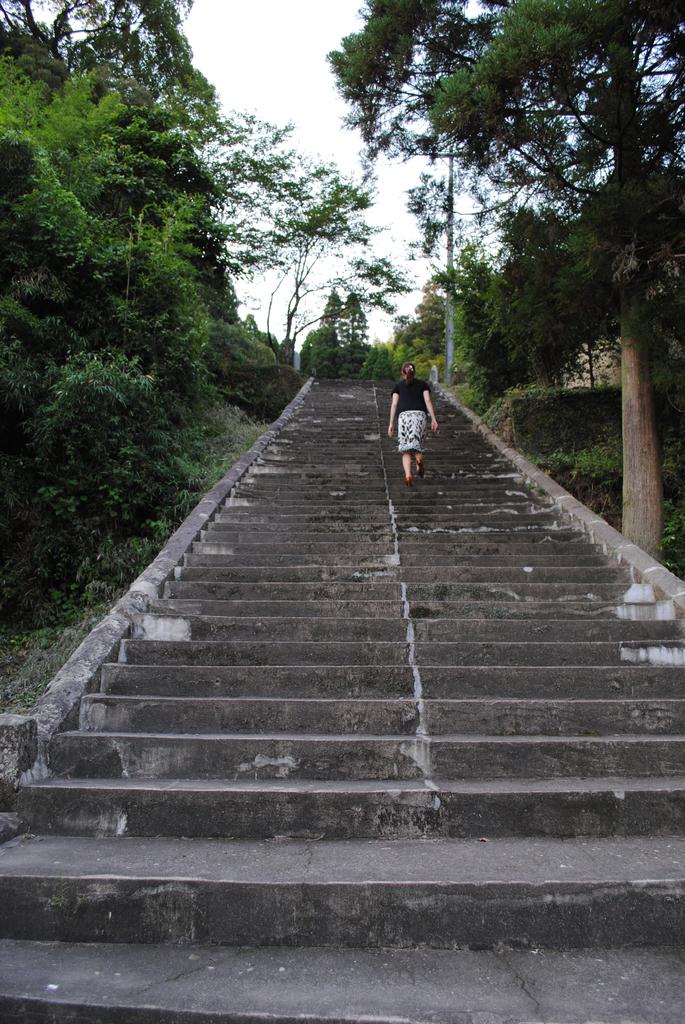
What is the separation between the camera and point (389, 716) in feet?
12.9

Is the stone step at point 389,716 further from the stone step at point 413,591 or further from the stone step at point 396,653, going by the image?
the stone step at point 413,591

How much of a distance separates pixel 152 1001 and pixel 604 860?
1888 mm

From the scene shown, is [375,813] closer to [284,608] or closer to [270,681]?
[270,681]

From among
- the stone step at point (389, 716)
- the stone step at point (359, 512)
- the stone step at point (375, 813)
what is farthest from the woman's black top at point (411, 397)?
the stone step at point (375, 813)

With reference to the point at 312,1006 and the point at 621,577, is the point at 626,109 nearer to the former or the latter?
the point at 621,577

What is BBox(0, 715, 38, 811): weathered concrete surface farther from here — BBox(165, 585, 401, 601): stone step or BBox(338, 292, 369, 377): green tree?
BBox(338, 292, 369, 377): green tree

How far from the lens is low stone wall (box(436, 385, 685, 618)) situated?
5180mm

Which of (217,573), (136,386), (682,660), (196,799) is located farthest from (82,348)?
(682,660)

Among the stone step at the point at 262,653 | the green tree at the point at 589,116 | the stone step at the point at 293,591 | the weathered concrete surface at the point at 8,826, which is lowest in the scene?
the weathered concrete surface at the point at 8,826

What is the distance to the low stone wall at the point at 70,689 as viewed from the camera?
3.46m

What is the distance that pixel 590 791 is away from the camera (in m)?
3.29

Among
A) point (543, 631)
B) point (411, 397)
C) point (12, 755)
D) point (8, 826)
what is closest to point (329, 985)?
point (8, 826)

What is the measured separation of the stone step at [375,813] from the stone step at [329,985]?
0.60 metres

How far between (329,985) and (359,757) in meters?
1.25
